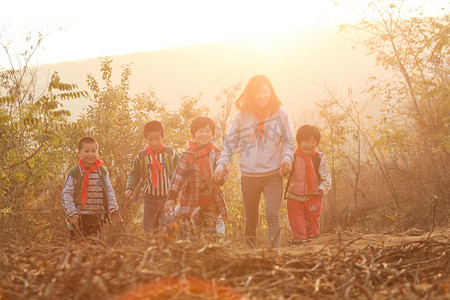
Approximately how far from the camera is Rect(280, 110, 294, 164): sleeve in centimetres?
509

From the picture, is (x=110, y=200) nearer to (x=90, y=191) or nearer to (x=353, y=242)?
(x=90, y=191)

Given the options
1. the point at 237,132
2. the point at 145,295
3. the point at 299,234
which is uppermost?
the point at 237,132

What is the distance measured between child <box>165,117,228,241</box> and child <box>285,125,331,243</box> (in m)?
0.92

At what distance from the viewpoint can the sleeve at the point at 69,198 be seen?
5.58 meters

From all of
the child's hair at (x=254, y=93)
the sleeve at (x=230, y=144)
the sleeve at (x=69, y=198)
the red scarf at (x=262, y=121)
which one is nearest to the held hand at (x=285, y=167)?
the red scarf at (x=262, y=121)

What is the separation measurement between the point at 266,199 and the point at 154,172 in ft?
6.18

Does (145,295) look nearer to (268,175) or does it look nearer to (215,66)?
(268,175)

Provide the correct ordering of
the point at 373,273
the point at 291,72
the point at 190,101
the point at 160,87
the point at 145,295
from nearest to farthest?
1. the point at 145,295
2. the point at 373,273
3. the point at 190,101
4. the point at 291,72
5. the point at 160,87

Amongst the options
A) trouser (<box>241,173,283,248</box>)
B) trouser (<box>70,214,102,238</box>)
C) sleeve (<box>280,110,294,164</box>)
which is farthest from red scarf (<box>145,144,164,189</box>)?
sleeve (<box>280,110,294,164</box>)

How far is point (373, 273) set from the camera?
2.20 m

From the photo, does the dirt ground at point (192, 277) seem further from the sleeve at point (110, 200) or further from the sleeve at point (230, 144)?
the sleeve at point (110, 200)

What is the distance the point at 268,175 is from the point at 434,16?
20.6 feet

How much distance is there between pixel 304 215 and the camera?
19.6ft

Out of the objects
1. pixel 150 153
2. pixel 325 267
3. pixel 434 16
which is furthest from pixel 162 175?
pixel 434 16
